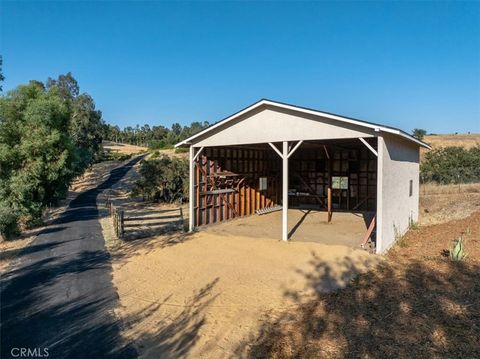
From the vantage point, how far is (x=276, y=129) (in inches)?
463

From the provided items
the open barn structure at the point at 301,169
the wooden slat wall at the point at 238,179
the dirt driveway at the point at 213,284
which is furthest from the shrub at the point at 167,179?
the dirt driveway at the point at 213,284

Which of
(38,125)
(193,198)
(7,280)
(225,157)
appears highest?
(38,125)

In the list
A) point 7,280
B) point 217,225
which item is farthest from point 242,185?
point 7,280

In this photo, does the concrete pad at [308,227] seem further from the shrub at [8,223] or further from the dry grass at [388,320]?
the shrub at [8,223]

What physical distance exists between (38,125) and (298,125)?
44.9 feet

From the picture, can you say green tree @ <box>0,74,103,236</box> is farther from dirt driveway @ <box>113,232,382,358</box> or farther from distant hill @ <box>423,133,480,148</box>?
distant hill @ <box>423,133,480,148</box>

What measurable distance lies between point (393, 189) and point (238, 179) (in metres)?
7.34

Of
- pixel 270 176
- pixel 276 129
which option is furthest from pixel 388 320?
pixel 270 176

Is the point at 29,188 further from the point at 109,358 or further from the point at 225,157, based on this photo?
the point at 109,358

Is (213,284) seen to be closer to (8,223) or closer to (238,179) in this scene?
(238,179)

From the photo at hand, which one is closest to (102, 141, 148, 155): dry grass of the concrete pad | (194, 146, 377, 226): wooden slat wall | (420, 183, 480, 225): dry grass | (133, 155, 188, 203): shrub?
(133, 155, 188, 203): shrub

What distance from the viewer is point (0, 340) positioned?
206 inches

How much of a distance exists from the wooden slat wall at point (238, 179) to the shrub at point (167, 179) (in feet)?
21.2

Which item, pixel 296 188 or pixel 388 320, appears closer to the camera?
pixel 388 320
